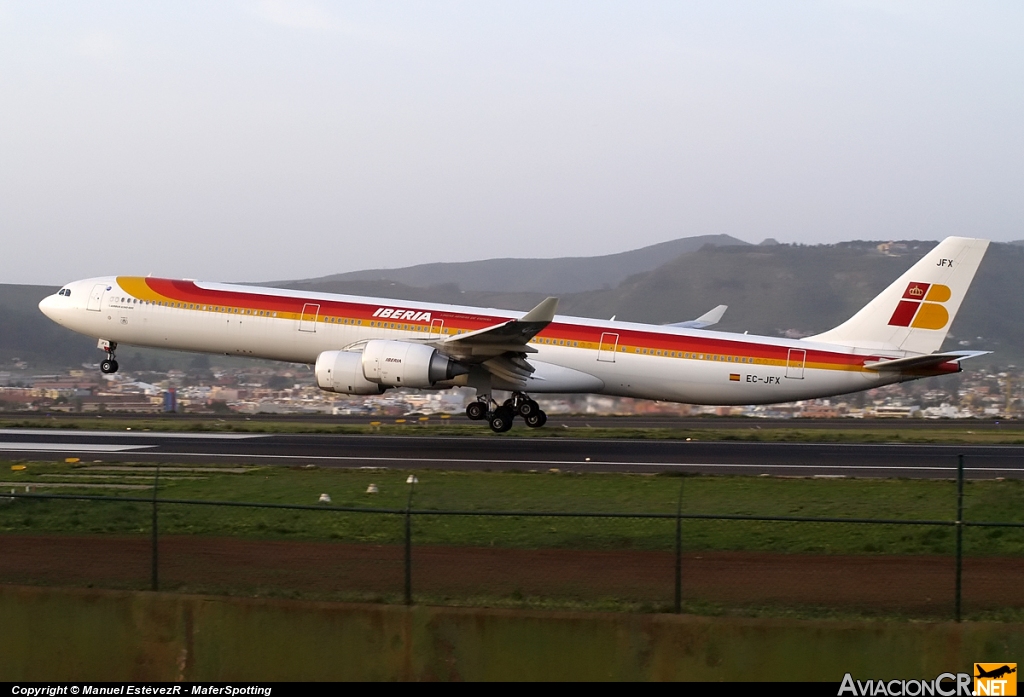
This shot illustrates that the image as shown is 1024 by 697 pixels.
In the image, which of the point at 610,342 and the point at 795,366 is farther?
the point at 610,342

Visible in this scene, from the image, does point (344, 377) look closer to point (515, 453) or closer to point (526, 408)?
point (515, 453)

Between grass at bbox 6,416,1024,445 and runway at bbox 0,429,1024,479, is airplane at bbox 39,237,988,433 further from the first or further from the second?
grass at bbox 6,416,1024,445

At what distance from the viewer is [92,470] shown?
24.3 metres

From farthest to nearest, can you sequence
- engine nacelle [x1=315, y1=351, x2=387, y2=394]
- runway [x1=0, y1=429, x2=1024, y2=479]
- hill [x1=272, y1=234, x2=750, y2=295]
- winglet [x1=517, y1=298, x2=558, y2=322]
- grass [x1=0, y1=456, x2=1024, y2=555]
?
hill [x1=272, y1=234, x2=750, y2=295]
engine nacelle [x1=315, y1=351, x2=387, y2=394]
winglet [x1=517, y1=298, x2=558, y2=322]
runway [x1=0, y1=429, x2=1024, y2=479]
grass [x1=0, y1=456, x2=1024, y2=555]

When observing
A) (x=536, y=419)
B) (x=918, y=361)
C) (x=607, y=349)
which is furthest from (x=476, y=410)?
(x=918, y=361)

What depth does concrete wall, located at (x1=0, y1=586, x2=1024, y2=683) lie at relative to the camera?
1080 cm

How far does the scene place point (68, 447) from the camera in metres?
30.1

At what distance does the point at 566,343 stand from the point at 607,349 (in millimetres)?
1388

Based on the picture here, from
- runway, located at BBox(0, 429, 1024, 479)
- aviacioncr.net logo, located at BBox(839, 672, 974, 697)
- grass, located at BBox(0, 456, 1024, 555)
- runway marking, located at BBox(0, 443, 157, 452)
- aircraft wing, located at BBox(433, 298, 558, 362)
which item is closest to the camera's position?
aviacioncr.net logo, located at BBox(839, 672, 974, 697)

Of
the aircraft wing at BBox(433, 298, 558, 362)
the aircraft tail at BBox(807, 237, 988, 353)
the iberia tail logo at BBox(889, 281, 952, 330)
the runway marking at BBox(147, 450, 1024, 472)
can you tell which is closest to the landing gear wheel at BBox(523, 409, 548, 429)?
the aircraft wing at BBox(433, 298, 558, 362)

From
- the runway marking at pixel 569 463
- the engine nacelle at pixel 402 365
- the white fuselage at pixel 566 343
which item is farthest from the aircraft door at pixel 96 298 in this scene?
the engine nacelle at pixel 402 365

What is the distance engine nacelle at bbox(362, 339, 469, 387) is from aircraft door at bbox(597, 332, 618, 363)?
5.52m

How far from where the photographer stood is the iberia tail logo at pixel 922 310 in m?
34.4

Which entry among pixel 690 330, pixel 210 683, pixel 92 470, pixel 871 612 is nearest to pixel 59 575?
pixel 210 683
